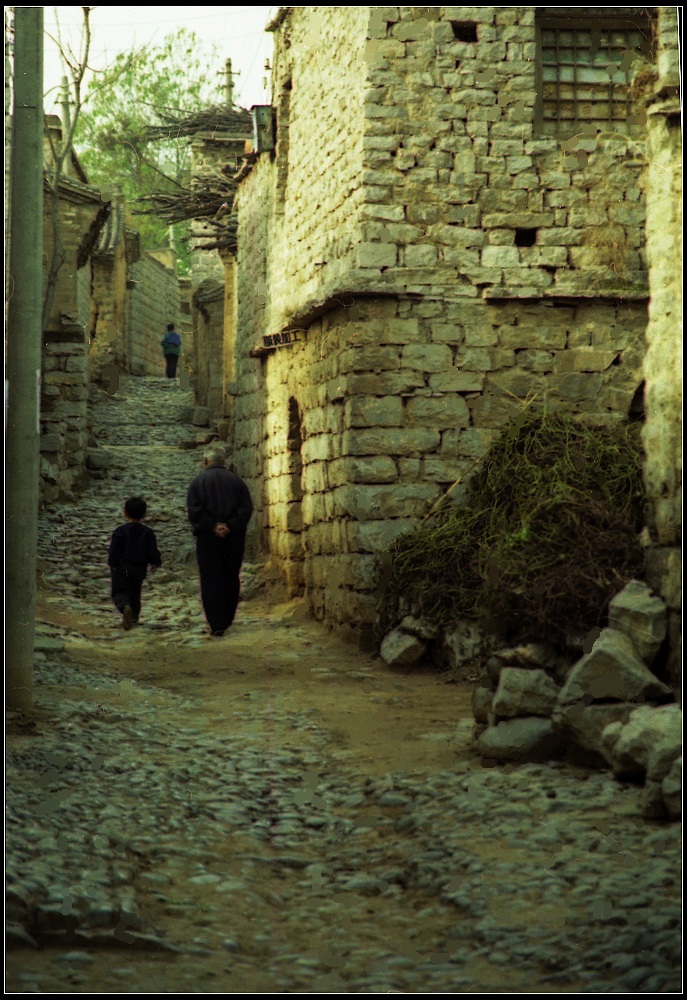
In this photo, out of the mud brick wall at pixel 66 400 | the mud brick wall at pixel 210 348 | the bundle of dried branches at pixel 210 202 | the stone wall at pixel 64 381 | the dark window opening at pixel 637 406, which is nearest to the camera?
the dark window opening at pixel 637 406

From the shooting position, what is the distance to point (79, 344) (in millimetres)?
16703

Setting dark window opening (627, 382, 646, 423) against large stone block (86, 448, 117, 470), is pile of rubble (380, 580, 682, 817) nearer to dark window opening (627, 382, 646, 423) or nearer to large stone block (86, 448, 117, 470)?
dark window opening (627, 382, 646, 423)

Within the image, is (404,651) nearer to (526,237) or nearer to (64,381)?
(526,237)

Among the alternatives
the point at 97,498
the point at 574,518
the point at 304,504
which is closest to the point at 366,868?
the point at 574,518

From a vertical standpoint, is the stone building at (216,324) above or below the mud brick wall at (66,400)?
above

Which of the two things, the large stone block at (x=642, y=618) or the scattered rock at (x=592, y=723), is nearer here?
the scattered rock at (x=592, y=723)

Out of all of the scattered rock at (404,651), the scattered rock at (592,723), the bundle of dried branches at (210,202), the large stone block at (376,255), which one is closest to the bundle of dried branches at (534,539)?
the scattered rock at (404,651)

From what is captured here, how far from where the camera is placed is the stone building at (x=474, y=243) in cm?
935

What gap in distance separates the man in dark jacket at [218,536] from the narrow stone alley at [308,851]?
201 cm

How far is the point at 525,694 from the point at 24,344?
125 inches

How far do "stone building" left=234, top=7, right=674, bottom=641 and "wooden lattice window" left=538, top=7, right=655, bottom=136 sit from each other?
11 millimetres

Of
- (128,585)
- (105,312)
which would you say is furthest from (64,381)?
(105,312)

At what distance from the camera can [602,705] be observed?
5.31 m

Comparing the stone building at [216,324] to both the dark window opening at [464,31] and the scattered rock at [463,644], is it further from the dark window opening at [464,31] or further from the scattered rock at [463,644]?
the scattered rock at [463,644]
